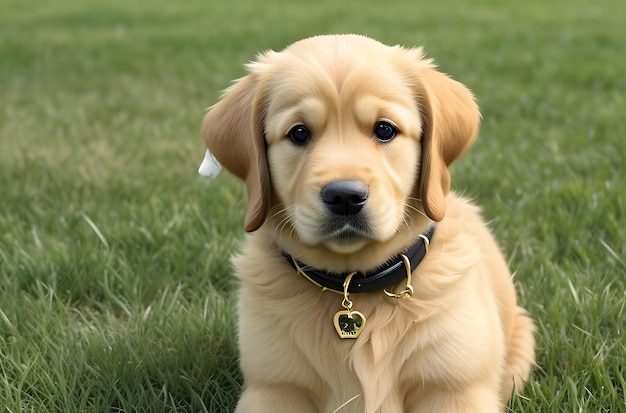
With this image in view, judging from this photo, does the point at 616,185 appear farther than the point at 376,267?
Yes

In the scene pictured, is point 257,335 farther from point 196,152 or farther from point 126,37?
point 126,37

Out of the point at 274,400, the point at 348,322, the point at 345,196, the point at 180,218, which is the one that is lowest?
the point at 180,218

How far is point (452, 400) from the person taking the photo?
246cm

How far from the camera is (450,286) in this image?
259 centimetres

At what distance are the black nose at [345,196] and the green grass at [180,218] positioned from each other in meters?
0.91

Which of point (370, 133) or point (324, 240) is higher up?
point (370, 133)

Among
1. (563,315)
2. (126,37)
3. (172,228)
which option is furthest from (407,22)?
(563,315)

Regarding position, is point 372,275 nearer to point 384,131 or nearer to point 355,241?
point 355,241

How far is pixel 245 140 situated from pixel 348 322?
2.20 ft

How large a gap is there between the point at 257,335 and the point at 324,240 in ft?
1.28

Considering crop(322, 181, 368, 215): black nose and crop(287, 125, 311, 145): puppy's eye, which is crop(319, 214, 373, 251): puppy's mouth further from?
crop(287, 125, 311, 145): puppy's eye

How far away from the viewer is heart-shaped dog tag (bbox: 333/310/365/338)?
2.51m

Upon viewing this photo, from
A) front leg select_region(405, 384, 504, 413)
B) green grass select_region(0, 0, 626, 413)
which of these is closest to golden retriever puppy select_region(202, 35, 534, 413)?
front leg select_region(405, 384, 504, 413)

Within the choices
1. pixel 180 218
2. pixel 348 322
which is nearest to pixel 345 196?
pixel 348 322
